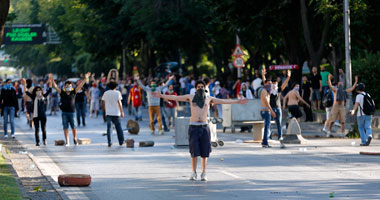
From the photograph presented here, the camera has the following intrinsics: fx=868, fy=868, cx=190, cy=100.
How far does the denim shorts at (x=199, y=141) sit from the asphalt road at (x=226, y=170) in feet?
1.53

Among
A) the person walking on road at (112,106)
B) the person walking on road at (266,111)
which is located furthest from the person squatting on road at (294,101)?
the person walking on road at (112,106)

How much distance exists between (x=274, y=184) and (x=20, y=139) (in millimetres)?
13172

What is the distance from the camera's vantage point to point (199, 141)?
13.8 meters

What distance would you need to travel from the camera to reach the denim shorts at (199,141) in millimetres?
13648

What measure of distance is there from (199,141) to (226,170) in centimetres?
162

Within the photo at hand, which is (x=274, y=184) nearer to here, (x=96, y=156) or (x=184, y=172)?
(x=184, y=172)

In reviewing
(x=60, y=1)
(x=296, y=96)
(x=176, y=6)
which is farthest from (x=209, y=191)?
(x=60, y=1)

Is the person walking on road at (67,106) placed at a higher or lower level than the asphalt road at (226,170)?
higher

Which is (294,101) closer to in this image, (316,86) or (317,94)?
(316,86)

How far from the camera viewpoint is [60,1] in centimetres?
7181

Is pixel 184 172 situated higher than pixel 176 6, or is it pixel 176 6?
pixel 176 6

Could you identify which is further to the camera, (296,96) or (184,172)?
(296,96)

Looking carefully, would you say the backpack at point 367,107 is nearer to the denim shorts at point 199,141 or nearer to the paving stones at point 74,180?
the denim shorts at point 199,141

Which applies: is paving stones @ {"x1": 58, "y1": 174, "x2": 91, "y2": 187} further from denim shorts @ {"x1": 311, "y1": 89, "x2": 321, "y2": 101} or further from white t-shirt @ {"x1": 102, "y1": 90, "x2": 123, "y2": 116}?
denim shorts @ {"x1": 311, "y1": 89, "x2": 321, "y2": 101}
